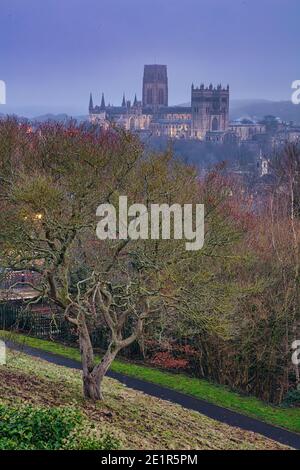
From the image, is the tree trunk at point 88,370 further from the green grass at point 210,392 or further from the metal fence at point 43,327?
the metal fence at point 43,327

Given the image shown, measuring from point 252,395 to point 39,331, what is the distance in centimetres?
911

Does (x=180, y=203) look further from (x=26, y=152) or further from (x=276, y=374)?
(x=276, y=374)

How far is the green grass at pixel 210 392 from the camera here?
1727cm

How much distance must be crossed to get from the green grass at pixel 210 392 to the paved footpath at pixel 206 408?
296 millimetres

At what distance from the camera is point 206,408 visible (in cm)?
1759

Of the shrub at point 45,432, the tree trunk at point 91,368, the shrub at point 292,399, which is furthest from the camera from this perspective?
the shrub at point 292,399

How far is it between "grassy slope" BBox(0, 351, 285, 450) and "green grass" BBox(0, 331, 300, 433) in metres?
1.23

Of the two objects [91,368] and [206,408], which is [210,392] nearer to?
[206,408]

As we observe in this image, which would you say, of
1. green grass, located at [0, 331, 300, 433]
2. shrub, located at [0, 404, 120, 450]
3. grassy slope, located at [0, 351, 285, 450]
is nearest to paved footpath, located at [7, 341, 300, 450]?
green grass, located at [0, 331, 300, 433]

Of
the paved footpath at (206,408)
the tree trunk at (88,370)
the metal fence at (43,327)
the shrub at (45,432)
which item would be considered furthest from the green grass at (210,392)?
the shrub at (45,432)

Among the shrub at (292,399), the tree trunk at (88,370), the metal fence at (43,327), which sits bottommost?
the shrub at (292,399)

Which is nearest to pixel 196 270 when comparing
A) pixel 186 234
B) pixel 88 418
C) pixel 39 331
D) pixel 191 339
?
pixel 186 234

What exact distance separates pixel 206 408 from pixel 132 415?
11.2 feet

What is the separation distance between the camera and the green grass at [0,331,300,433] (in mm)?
17266
